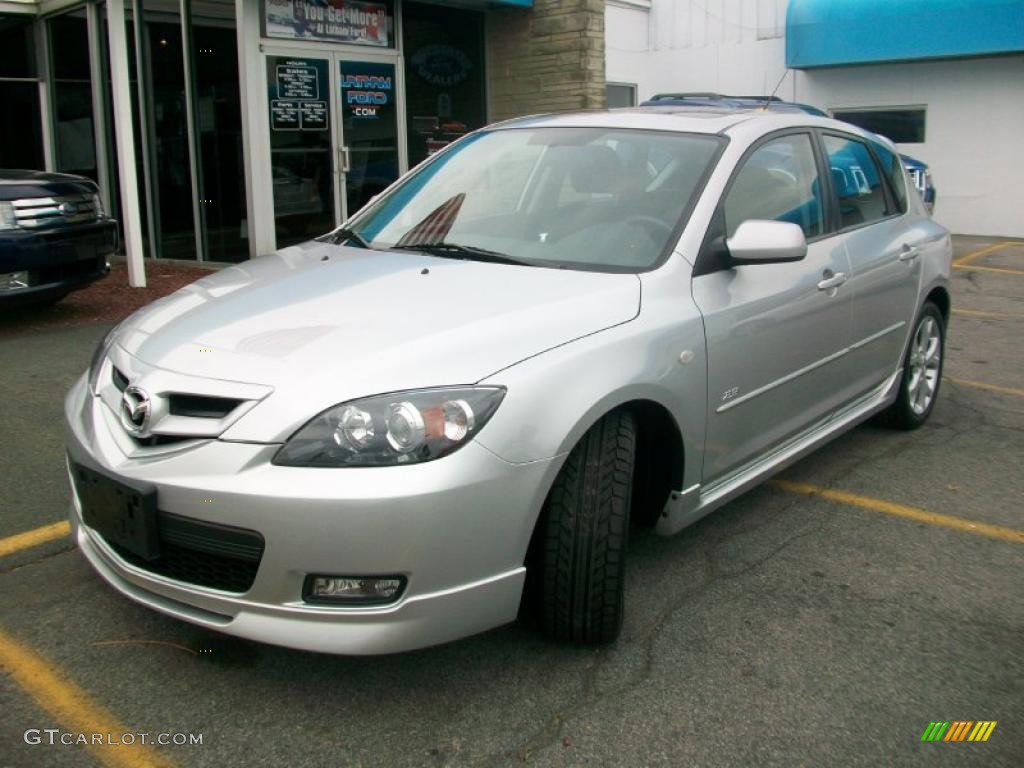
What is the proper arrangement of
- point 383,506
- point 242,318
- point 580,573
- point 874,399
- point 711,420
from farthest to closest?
point 874,399, point 711,420, point 242,318, point 580,573, point 383,506

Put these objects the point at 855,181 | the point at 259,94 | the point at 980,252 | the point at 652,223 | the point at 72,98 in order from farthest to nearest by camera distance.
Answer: the point at 980,252
the point at 72,98
the point at 259,94
the point at 855,181
the point at 652,223

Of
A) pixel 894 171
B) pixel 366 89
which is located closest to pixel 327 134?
pixel 366 89

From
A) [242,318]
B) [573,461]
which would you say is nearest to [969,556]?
[573,461]

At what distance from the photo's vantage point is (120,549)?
294 cm

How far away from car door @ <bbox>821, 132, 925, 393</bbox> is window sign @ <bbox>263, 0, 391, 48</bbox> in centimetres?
715

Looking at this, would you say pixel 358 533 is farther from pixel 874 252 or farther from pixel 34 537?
pixel 874 252

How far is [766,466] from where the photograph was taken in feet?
12.9

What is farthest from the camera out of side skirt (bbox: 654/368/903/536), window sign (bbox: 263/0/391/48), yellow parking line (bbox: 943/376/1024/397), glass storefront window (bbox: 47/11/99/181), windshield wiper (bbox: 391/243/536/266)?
glass storefront window (bbox: 47/11/99/181)

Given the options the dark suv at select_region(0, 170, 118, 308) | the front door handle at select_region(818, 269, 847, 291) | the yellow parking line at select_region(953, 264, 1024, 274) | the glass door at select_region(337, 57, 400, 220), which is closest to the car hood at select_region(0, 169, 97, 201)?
the dark suv at select_region(0, 170, 118, 308)

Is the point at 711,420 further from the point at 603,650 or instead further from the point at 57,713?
the point at 57,713

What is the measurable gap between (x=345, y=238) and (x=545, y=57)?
8.78 metres

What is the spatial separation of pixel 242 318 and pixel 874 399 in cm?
319

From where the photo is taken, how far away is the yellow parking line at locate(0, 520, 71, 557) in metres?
3.80

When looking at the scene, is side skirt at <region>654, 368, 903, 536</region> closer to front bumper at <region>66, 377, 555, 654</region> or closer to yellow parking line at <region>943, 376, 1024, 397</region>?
front bumper at <region>66, 377, 555, 654</region>
